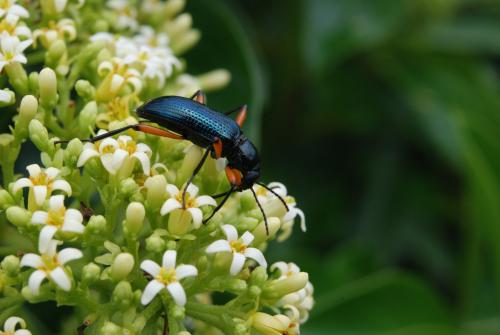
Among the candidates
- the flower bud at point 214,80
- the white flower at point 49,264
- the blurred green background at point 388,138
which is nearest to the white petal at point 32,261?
the white flower at point 49,264

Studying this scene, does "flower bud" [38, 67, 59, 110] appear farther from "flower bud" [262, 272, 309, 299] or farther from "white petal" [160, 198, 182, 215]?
"flower bud" [262, 272, 309, 299]

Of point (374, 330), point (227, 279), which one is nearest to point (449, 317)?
point (374, 330)

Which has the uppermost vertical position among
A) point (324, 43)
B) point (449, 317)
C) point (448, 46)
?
point (448, 46)

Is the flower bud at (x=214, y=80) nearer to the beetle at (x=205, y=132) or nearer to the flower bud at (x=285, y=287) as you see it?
the beetle at (x=205, y=132)

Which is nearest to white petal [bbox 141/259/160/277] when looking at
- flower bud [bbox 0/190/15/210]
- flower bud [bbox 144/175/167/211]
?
flower bud [bbox 144/175/167/211]

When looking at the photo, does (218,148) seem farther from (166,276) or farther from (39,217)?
(39,217)

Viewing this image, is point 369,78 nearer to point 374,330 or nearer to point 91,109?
point 374,330

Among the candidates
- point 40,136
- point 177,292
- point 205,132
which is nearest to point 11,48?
point 40,136
